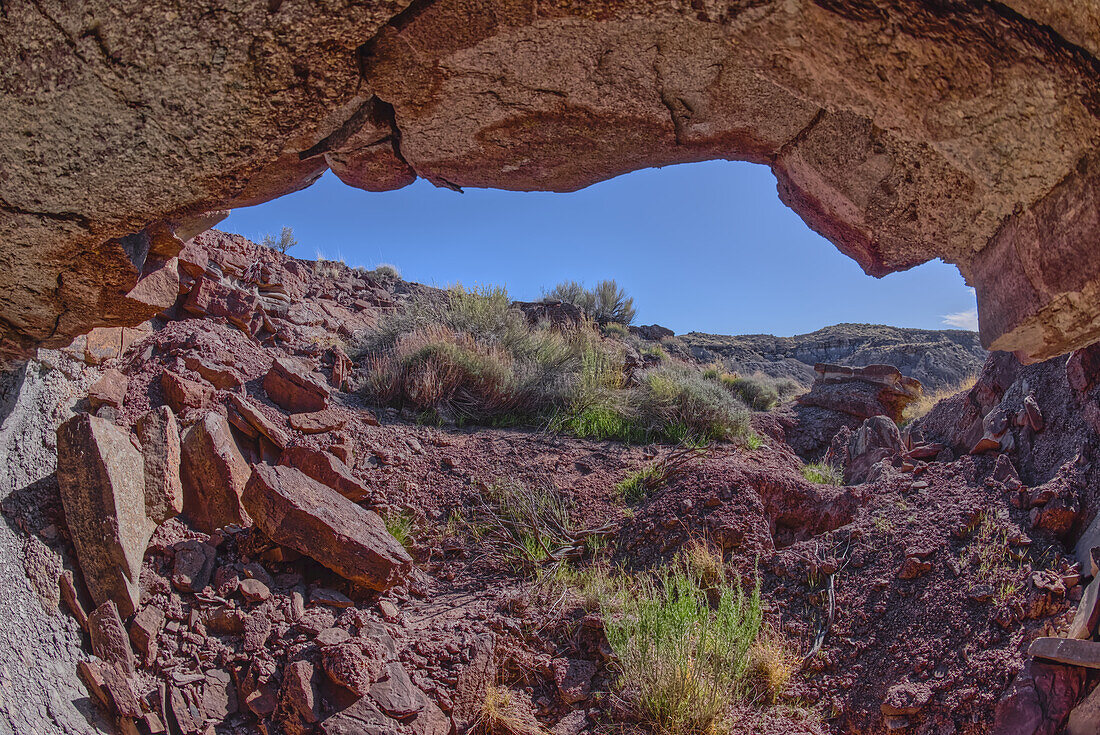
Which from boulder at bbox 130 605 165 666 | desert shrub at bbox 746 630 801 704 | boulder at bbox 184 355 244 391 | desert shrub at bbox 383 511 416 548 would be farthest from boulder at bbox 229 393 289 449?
desert shrub at bbox 746 630 801 704

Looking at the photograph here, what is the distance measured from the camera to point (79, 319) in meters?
2.63

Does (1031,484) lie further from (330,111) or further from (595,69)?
(330,111)

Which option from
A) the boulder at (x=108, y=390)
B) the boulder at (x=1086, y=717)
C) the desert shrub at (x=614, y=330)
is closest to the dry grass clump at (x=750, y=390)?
the desert shrub at (x=614, y=330)

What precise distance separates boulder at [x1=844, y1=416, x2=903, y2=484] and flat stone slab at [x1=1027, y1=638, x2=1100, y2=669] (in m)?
2.63

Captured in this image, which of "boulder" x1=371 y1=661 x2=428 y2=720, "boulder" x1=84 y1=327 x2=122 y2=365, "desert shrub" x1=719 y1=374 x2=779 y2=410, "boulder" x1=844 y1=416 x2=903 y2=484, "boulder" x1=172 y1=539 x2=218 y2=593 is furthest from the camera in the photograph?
"desert shrub" x1=719 y1=374 x2=779 y2=410

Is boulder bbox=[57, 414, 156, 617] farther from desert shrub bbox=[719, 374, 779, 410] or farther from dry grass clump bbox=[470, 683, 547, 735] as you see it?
desert shrub bbox=[719, 374, 779, 410]

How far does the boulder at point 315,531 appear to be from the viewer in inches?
144

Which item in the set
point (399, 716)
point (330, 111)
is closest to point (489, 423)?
point (399, 716)

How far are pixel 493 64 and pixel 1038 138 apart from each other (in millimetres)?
1368

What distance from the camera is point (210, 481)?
12.6 ft

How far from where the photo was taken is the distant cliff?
48.7ft

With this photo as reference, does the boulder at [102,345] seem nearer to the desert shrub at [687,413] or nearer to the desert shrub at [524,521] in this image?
the desert shrub at [524,521]

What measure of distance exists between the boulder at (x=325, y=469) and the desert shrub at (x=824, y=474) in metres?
4.01

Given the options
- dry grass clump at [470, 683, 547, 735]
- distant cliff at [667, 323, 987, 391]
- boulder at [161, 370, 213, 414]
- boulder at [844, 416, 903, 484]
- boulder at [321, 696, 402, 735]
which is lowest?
dry grass clump at [470, 683, 547, 735]
